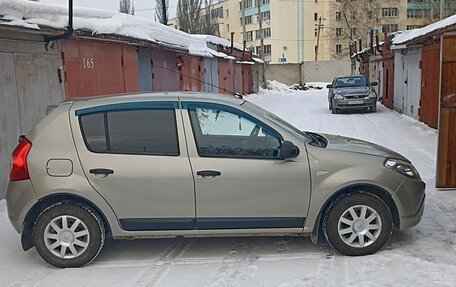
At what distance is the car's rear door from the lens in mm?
4688

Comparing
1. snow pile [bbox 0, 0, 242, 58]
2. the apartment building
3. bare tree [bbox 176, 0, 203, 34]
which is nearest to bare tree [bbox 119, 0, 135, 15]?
bare tree [bbox 176, 0, 203, 34]

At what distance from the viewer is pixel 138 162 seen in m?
4.71

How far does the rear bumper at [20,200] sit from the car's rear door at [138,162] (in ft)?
1.91

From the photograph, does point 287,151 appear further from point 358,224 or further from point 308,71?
point 308,71

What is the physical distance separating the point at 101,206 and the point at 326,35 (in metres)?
72.1

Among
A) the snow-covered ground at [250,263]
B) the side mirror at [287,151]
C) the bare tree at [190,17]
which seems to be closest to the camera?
the snow-covered ground at [250,263]

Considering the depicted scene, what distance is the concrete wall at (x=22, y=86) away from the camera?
7418mm

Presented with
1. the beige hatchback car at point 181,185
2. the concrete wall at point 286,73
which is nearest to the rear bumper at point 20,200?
the beige hatchback car at point 181,185

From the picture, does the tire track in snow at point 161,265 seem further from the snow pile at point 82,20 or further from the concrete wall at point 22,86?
the snow pile at point 82,20

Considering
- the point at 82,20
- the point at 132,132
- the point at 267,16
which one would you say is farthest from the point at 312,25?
the point at 132,132

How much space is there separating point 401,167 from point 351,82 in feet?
56.8

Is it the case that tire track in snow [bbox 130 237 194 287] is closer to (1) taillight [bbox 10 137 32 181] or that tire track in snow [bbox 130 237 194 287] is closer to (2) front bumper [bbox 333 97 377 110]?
(1) taillight [bbox 10 137 32 181]

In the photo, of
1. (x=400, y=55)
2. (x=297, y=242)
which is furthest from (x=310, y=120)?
(x=297, y=242)

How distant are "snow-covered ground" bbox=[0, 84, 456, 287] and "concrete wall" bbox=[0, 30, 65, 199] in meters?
2.02
